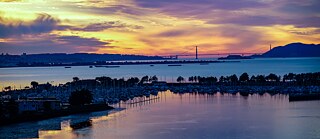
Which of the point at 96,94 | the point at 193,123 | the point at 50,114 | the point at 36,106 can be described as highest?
the point at 96,94

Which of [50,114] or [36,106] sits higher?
[36,106]

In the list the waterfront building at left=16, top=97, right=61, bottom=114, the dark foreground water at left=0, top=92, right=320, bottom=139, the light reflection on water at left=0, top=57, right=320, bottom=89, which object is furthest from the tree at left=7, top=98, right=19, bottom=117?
the light reflection on water at left=0, top=57, right=320, bottom=89

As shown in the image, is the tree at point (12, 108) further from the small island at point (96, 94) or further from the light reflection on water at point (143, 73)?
the light reflection on water at point (143, 73)

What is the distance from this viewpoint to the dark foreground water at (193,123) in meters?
10.6

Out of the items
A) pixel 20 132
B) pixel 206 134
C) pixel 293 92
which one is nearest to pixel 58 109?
pixel 20 132

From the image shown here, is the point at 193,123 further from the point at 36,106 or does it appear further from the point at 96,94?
the point at 96,94

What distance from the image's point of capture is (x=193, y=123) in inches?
485

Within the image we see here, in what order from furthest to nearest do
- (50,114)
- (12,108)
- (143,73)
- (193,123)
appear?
(143,73) → (50,114) → (12,108) → (193,123)

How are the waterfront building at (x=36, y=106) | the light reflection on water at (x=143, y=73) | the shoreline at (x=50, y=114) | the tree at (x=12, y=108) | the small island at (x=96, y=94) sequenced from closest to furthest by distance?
the shoreline at (x=50, y=114)
the tree at (x=12, y=108)
the small island at (x=96, y=94)
the waterfront building at (x=36, y=106)
the light reflection on water at (x=143, y=73)

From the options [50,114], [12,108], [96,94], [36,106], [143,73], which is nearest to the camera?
[12,108]

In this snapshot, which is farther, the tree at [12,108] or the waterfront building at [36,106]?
the waterfront building at [36,106]

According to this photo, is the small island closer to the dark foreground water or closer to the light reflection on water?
the dark foreground water

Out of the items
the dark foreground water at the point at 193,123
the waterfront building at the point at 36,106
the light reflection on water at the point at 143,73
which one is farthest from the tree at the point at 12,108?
the light reflection on water at the point at 143,73

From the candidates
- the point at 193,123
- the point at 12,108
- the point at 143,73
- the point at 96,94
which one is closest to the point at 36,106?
the point at 12,108
